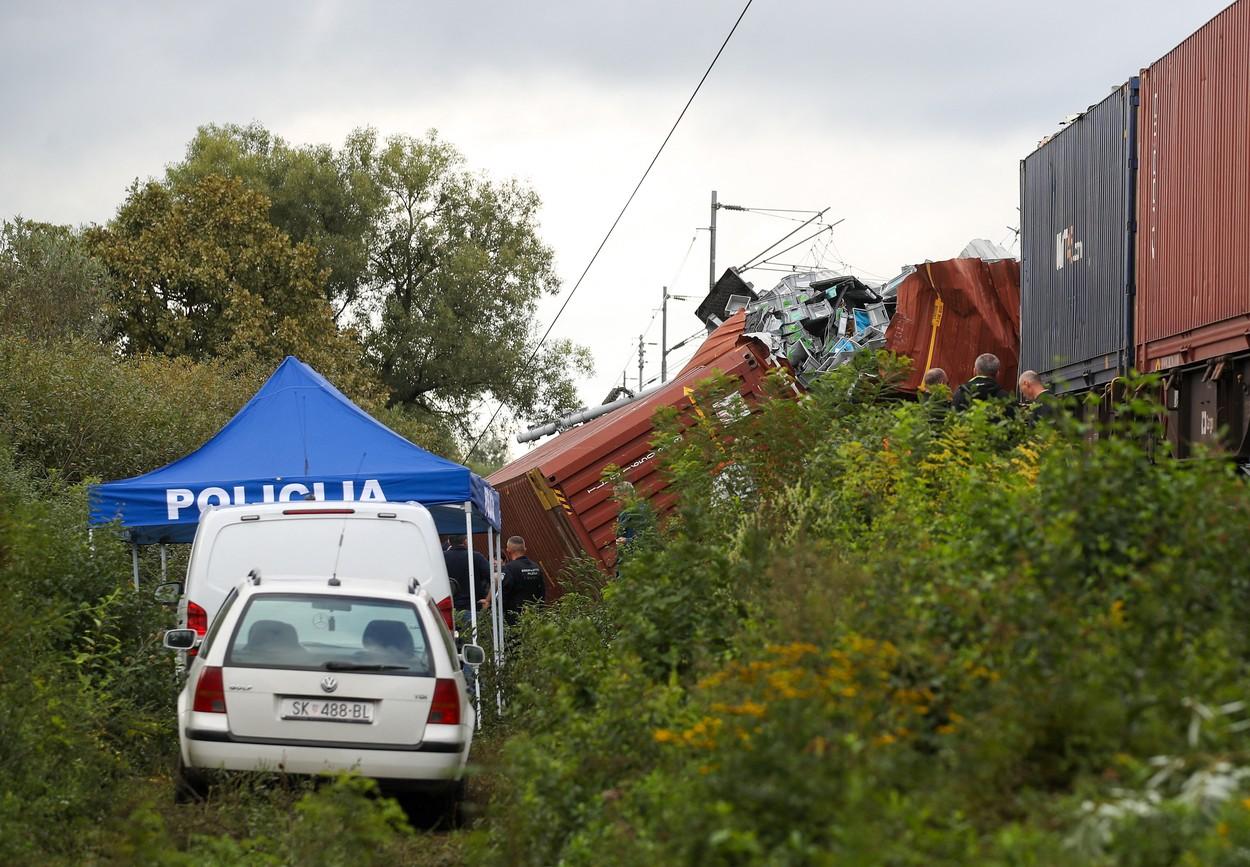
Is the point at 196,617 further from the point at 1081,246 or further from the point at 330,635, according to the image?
the point at 1081,246

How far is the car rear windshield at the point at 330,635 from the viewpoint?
8.61 metres


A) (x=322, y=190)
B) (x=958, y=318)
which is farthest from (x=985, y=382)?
(x=322, y=190)

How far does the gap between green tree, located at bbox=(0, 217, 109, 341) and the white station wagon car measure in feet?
80.9

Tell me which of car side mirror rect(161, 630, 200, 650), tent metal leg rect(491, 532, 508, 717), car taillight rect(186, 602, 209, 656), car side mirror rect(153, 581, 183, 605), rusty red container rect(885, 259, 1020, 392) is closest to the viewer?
car side mirror rect(161, 630, 200, 650)

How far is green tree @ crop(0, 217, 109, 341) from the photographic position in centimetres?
3158

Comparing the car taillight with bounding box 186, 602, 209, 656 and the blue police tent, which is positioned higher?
the blue police tent

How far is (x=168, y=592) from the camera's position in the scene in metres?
12.8

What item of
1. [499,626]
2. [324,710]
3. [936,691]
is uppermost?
[936,691]

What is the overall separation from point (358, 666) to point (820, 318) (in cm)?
1240

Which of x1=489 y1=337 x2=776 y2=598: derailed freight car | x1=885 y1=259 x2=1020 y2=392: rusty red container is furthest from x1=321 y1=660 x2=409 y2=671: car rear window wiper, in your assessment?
x1=885 y1=259 x2=1020 y2=392: rusty red container

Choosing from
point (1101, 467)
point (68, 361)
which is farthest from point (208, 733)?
point (68, 361)

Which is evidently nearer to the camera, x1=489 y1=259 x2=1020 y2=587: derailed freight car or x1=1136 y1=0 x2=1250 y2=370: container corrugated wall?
x1=1136 y1=0 x2=1250 y2=370: container corrugated wall

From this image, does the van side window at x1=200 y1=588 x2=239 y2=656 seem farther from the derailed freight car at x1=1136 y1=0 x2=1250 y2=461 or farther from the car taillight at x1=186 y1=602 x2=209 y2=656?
the derailed freight car at x1=1136 y1=0 x2=1250 y2=461

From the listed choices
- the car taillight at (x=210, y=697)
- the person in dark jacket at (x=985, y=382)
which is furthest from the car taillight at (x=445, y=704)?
the person in dark jacket at (x=985, y=382)
